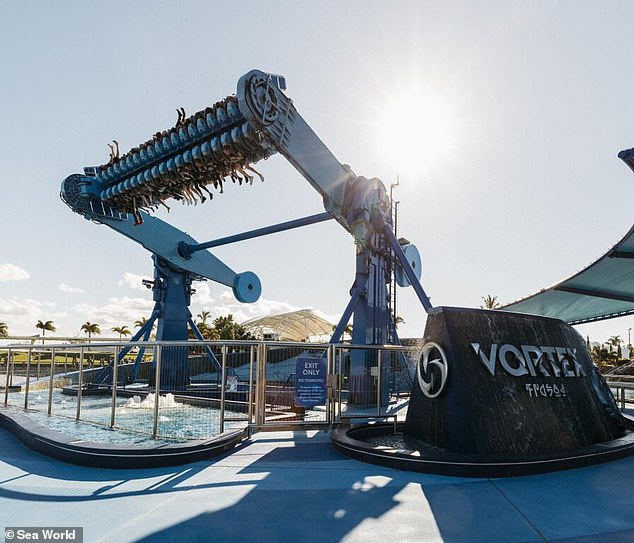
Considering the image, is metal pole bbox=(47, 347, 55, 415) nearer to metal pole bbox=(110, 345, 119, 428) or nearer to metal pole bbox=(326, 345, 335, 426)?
metal pole bbox=(110, 345, 119, 428)

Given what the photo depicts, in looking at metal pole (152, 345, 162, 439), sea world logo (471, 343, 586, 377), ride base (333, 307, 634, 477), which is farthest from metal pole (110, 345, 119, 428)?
sea world logo (471, 343, 586, 377)

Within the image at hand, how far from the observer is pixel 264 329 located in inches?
2852

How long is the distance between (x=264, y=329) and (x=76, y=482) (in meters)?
67.4

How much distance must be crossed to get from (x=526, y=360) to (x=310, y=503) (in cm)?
414

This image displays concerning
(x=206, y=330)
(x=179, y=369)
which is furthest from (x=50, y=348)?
(x=206, y=330)

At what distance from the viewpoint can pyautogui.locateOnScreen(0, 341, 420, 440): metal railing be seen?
27.8ft

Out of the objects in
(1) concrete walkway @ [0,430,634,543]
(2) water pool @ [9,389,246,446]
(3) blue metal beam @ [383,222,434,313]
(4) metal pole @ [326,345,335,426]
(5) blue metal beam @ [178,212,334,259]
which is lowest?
(1) concrete walkway @ [0,430,634,543]

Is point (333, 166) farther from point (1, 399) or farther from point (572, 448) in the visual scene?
point (1, 399)

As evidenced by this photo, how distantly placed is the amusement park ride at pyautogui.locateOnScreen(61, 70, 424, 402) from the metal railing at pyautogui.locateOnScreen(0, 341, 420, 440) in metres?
0.78

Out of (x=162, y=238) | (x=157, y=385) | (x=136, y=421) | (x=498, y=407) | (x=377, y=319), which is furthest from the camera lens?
(x=162, y=238)

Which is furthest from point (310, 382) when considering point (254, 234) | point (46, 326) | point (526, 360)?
point (46, 326)

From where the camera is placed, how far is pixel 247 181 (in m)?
13.5

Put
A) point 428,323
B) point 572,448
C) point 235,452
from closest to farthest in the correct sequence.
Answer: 1. point 572,448
2. point 235,452
3. point 428,323

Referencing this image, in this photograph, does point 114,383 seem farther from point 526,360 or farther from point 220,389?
point 526,360
